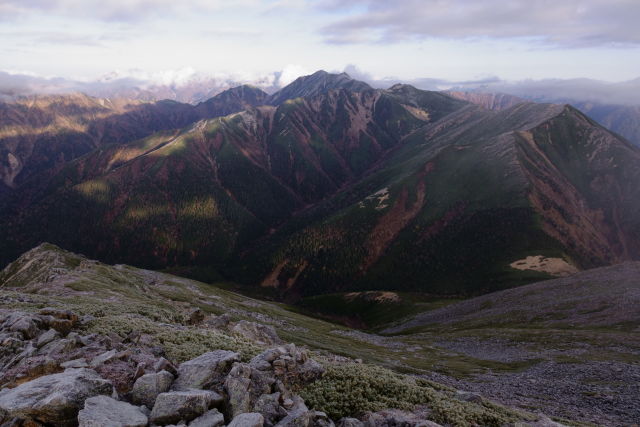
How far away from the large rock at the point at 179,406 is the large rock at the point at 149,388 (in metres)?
1.57

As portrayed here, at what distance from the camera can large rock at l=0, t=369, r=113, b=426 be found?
45.5ft

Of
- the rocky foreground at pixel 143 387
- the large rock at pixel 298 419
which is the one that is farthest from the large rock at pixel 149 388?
the large rock at pixel 298 419

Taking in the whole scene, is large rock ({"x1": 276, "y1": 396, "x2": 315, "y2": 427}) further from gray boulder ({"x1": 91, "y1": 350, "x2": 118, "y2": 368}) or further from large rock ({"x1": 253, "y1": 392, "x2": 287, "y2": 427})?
gray boulder ({"x1": 91, "y1": 350, "x2": 118, "y2": 368})

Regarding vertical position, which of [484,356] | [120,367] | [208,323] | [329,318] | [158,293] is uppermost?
[120,367]

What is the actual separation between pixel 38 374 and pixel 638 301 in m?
120

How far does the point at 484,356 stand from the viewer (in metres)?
72.5

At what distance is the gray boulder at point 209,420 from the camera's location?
14.7 meters

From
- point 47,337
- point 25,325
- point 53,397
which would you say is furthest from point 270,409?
point 25,325

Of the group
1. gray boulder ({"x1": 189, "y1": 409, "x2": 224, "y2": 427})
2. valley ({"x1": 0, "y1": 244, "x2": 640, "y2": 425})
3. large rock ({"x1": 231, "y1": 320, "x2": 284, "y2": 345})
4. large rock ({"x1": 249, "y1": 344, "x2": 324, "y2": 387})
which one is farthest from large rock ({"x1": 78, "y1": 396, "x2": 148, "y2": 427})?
large rock ({"x1": 231, "y1": 320, "x2": 284, "y2": 345})

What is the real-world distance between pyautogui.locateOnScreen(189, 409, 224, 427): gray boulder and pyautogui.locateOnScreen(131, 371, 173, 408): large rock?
2.84m

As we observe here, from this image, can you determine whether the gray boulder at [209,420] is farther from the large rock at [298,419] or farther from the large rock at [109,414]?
the large rock at [298,419]

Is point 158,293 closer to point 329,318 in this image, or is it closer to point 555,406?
point 555,406

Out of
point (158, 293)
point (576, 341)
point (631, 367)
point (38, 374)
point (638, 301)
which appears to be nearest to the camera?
point (38, 374)

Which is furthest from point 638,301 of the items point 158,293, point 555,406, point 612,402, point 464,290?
point 158,293
